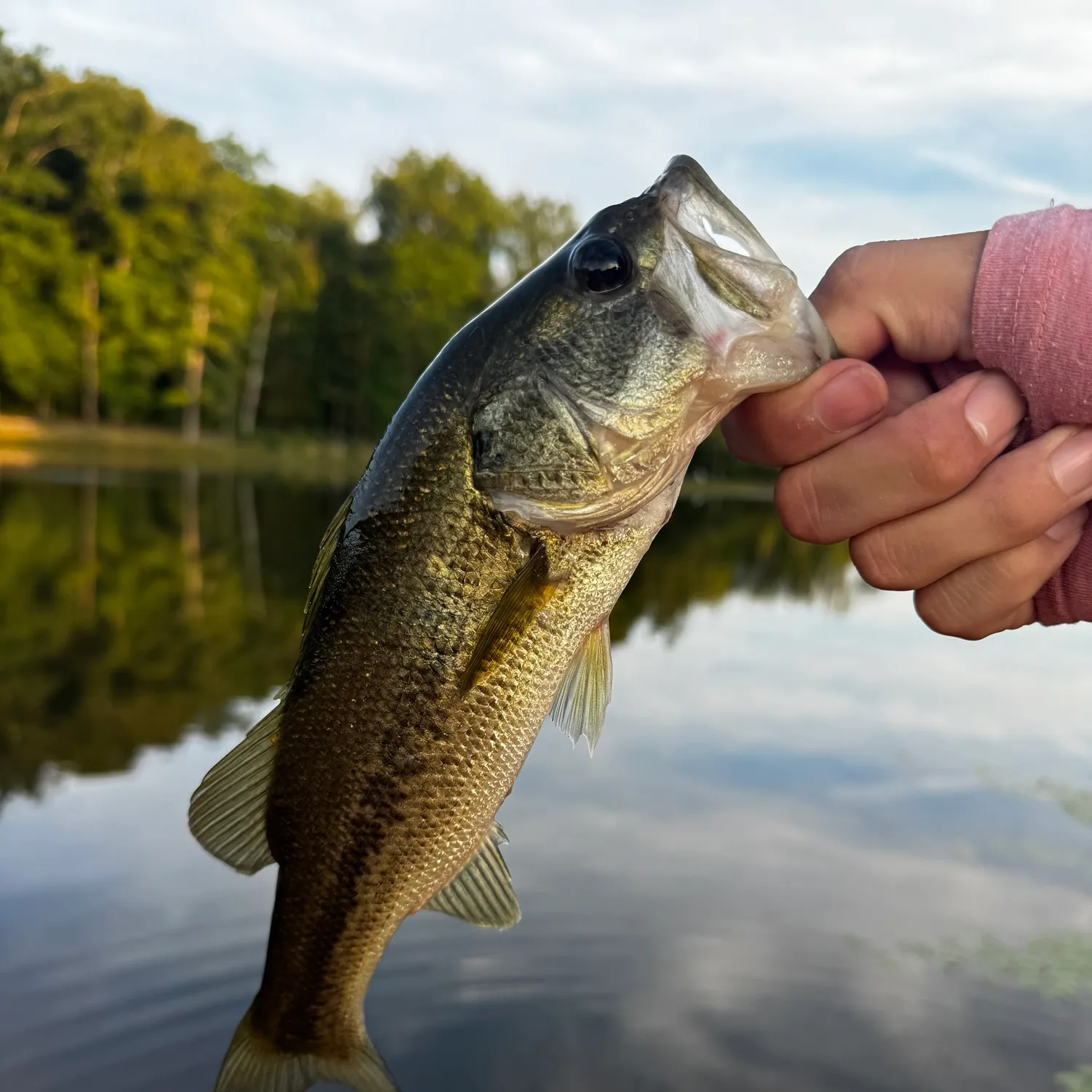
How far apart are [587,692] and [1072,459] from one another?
1225 mm

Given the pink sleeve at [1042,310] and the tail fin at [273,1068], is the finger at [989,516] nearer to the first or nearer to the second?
the pink sleeve at [1042,310]

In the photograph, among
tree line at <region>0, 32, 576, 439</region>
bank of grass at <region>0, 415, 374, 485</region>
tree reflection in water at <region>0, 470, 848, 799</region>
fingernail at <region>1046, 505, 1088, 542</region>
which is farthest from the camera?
tree line at <region>0, 32, 576, 439</region>

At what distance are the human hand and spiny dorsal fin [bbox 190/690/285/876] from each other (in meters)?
1.36

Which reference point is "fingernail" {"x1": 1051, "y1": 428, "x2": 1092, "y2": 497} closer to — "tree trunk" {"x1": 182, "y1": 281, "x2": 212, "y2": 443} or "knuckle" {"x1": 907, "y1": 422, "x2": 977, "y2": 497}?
"knuckle" {"x1": 907, "y1": 422, "x2": 977, "y2": 497}

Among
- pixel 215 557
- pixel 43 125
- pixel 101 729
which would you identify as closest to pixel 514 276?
pixel 43 125

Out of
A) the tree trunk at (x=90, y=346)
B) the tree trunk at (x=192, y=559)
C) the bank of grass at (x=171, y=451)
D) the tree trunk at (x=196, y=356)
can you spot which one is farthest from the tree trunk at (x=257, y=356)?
the tree trunk at (x=192, y=559)

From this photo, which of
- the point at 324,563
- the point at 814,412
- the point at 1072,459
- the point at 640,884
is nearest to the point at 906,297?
the point at 814,412

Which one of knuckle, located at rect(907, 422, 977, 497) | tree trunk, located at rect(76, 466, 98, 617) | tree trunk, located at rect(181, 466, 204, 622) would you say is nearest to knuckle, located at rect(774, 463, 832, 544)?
knuckle, located at rect(907, 422, 977, 497)

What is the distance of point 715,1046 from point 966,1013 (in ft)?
4.92

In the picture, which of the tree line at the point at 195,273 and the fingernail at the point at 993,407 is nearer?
the fingernail at the point at 993,407

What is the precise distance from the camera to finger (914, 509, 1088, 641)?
2.49 metres

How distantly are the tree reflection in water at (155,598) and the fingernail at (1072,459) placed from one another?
6.81m

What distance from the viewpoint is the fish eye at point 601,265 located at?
2.14 meters

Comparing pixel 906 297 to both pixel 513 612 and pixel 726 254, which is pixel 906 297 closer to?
pixel 726 254
